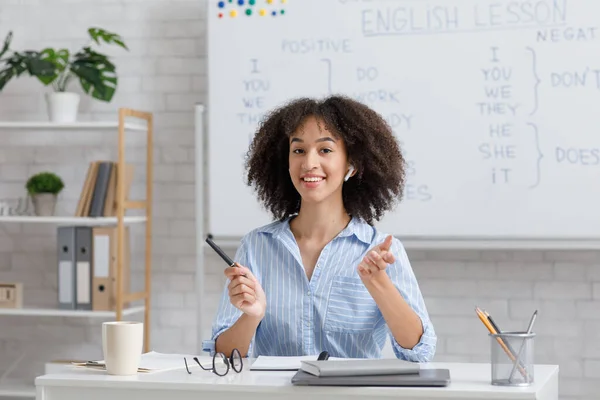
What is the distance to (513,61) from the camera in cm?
328

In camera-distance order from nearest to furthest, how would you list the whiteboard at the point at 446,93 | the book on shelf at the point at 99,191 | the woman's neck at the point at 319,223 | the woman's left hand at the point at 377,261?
the woman's left hand at the point at 377,261 < the woman's neck at the point at 319,223 < the whiteboard at the point at 446,93 < the book on shelf at the point at 99,191

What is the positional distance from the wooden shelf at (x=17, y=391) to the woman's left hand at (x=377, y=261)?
2.13m

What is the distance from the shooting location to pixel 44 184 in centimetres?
363

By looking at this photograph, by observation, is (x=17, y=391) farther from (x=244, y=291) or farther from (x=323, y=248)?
(x=244, y=291)

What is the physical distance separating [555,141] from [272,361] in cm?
177

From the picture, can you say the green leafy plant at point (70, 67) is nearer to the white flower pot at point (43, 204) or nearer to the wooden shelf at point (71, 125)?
the wooden shelf at point (71, 125)

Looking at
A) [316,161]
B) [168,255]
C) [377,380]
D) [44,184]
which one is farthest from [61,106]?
[377,380]

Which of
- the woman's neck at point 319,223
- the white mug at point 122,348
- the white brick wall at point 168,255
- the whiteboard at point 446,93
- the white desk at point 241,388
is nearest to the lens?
the white desk at point 241,388

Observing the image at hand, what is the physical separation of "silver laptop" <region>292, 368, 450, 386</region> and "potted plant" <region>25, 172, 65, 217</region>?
7.45 ft

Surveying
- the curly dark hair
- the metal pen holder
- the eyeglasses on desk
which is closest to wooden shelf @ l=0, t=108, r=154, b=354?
the curly dark hair

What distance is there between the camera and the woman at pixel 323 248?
208 centimetres

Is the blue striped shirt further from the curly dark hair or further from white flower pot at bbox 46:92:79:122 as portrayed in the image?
white flower pot at bbox 46:92:79:122

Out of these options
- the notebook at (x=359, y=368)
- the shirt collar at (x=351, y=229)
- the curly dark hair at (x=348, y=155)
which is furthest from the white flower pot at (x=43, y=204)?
the notebook at (x=359, y=368)

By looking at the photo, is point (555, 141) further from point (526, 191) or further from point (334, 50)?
point (334, 50)
